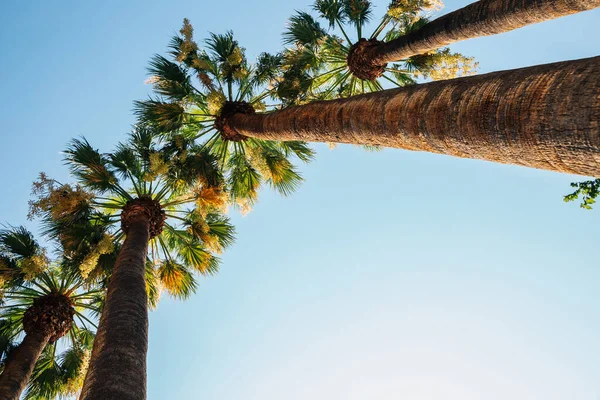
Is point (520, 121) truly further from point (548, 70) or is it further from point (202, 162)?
point (202, 162)

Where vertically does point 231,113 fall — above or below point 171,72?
below

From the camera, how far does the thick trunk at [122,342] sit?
3.53 meters

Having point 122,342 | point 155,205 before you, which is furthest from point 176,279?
point 122,342

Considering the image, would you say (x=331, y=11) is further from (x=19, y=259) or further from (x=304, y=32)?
(x=19, y=259)

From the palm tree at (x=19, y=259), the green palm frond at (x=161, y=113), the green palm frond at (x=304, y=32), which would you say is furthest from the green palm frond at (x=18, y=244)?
the green palm frond at (x=304, y=32)

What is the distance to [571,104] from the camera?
73.7 inches

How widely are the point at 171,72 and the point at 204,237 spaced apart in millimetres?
4558

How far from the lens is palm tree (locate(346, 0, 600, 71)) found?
6.22 m

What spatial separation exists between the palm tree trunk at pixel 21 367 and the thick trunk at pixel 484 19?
10382 mm

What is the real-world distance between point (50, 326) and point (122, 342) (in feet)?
19.3

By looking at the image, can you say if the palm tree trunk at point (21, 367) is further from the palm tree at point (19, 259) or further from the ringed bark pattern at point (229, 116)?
the ringed bark pattern at point (229, 116)

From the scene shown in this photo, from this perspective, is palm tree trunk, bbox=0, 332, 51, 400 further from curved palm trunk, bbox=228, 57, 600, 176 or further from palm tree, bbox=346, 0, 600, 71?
palm tree, bbox=346, 0, 600, 71

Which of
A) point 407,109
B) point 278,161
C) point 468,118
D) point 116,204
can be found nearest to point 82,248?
point 116,204

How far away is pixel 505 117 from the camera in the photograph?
233cm
